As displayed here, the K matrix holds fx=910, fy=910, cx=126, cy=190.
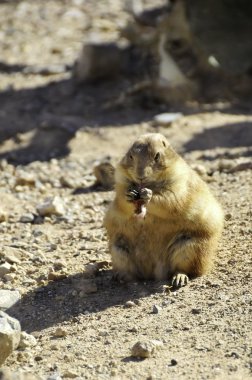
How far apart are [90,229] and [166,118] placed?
4119mm

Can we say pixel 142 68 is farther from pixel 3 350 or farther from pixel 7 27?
pixel 3 350

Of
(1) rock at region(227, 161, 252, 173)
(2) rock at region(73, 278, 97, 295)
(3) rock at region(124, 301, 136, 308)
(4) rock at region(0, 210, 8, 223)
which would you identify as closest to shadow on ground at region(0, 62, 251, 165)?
(1) rock at region(227, 161, 252, 173)

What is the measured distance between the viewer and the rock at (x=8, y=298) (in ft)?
24.7

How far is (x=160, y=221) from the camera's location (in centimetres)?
770

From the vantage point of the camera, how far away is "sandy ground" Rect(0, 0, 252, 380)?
643 centimetres

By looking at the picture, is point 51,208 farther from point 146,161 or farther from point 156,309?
point 156,309

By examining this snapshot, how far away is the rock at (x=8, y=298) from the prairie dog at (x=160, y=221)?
2.92 feet

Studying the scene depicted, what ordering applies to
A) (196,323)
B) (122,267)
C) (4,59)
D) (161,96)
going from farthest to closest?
(4,59) < (161,96) < (122,267) < (196,323)

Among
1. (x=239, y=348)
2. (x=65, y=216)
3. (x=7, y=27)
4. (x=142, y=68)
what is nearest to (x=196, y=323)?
(x=239, y=348)

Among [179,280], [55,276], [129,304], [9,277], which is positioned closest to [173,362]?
[129,304]

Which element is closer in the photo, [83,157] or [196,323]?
[196,323]

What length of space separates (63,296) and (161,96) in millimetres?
6879

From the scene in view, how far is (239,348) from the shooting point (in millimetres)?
6250

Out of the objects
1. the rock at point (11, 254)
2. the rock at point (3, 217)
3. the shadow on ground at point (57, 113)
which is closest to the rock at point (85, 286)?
the rock at point (11, 254)
